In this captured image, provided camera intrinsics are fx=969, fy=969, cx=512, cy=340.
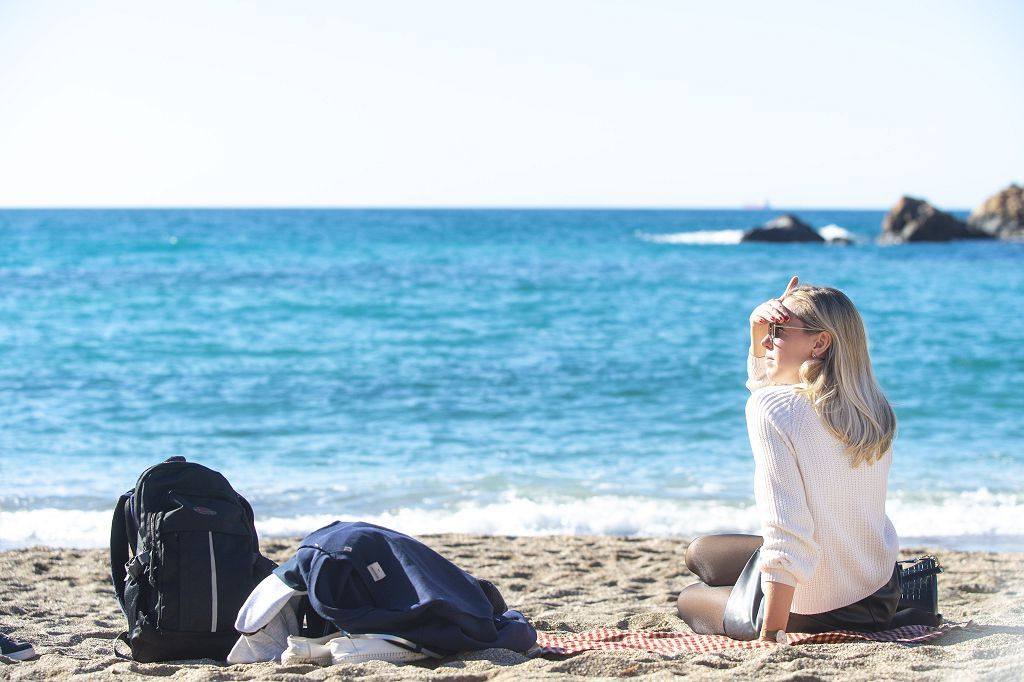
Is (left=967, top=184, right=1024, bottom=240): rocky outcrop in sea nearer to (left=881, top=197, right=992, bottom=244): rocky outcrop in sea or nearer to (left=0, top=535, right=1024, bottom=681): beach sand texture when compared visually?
(left=881, top=197, right=992, bottom=244): rocky outcrop in sea

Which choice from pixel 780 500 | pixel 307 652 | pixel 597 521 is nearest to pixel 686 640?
pixel 780 500

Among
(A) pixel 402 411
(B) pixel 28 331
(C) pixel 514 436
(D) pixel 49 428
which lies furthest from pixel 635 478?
(B) pixel 28 331

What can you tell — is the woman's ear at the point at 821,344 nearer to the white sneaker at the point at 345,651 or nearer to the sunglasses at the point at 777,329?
the sunglasses at the point at 777,329

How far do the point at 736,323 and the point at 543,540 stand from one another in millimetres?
12178

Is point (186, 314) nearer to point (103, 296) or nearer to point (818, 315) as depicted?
point (103, 296)

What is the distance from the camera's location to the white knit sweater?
3.11 metres

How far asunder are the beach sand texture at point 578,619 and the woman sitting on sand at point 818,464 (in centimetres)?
19

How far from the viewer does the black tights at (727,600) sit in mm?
3438

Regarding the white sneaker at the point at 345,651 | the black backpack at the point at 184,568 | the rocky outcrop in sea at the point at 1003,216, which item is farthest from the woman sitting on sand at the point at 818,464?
the rocky outcrop in sea at the point at 1003,216

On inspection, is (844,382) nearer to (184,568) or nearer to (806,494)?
(806,494)

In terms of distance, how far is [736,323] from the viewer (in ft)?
58.5

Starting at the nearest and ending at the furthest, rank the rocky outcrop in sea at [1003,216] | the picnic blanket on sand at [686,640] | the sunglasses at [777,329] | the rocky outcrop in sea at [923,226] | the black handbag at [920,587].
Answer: the sunglasses at [777,329] < the picnic blanket on sand at [686,640] < the black handbag at [920,587] < the rocky outcrop in sea at [923,226] < the rocky outcrop in sea at [1003,216]

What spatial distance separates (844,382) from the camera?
10.3ft

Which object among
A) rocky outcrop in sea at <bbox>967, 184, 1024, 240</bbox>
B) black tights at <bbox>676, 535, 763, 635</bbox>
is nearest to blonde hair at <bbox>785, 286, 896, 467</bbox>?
black tights at <bbox>676, 535, 763, 635</bbox>
